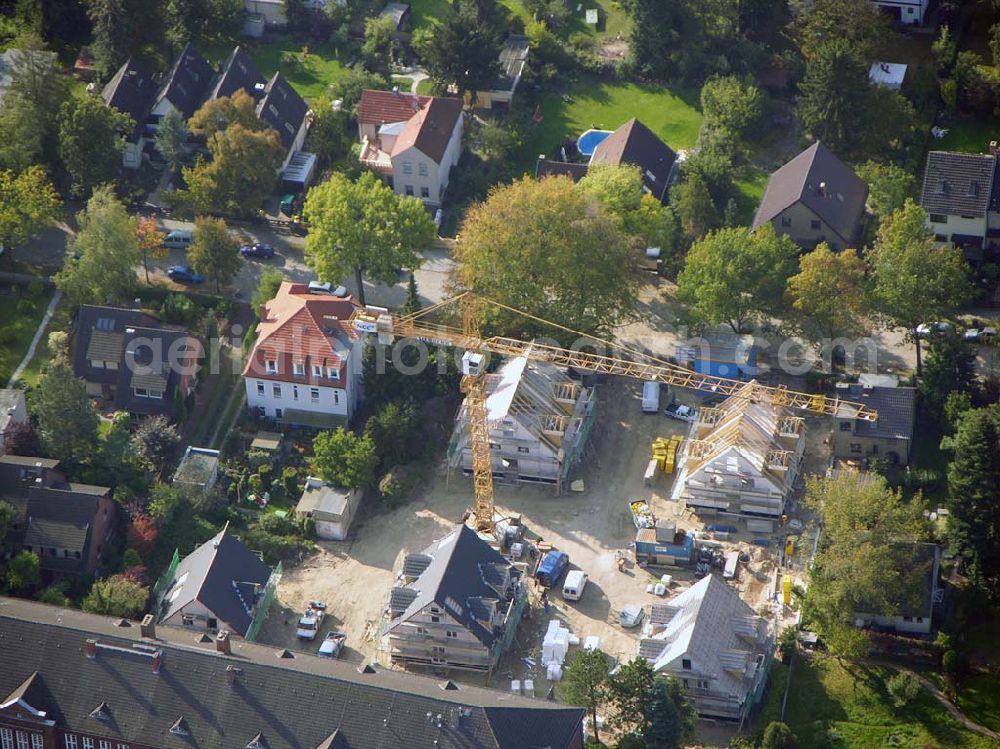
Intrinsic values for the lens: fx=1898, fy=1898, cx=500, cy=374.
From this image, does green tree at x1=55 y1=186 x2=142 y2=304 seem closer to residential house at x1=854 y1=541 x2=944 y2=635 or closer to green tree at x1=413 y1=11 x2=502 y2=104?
green tree at x1=413 y1=11 x2=502 y2=104

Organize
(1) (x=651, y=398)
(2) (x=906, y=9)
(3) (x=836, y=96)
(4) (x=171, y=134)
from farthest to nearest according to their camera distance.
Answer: (2) (x=906, y=9), (4) (x=171, y=134), (3) (x=836, y=96), (1) (x=651, y=398)

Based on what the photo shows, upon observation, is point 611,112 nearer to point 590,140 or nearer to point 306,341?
point 590,140

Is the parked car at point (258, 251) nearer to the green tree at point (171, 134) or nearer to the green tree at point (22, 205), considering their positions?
the green tree at point (171, 134)

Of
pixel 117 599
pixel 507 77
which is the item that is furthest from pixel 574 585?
pixel 507 77

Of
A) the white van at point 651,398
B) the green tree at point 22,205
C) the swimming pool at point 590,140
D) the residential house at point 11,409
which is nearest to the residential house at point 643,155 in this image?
the swimming pool at point 590,140

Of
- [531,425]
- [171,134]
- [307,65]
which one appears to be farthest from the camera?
[307,65]

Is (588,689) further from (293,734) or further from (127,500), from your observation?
(127,500)

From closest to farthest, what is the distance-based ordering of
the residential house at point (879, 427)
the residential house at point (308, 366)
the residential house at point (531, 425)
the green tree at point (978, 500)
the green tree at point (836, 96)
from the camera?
1. the green tree at point (978, 500)
2. the residential house at point (879, 427)
3. the residential house at point (531, 425)
4. the residential house at point (308, 366)
5. the green tree at point (836, 96)
